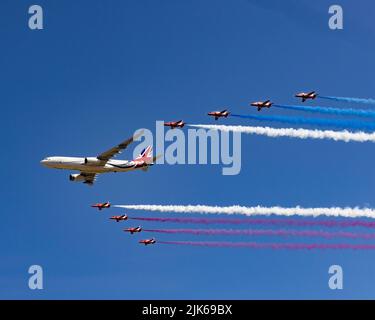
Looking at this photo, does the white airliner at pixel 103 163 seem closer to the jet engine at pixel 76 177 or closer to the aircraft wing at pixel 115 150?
the aircraft wing at pixel 115 150

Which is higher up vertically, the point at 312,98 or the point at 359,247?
the point at 312,98

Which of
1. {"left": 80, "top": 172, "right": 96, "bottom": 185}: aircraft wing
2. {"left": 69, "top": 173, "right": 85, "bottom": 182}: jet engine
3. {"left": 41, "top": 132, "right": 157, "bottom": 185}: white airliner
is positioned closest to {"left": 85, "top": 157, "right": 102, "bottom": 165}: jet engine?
{"left": 41, "top": 132, "right": 157, "bottom": 185}: white airliner

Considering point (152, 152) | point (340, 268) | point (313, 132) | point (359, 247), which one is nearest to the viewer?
point (359, 247)

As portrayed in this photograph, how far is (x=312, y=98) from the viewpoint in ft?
534

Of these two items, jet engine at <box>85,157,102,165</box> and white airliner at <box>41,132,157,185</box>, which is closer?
white airliner at <box>41,132,157,185</box>

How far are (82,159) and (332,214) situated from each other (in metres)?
59.4

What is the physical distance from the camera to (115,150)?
182 m

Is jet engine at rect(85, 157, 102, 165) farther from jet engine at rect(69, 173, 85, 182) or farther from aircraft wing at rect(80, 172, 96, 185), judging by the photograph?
jet engine at rect(69, 173, 85, 182)

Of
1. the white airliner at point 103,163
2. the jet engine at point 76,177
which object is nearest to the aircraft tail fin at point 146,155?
the white airliner at point 103,163

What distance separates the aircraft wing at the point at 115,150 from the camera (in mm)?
181875

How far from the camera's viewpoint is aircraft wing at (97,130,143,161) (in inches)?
7160

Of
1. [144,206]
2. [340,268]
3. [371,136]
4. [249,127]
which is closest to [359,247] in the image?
[340,268]
